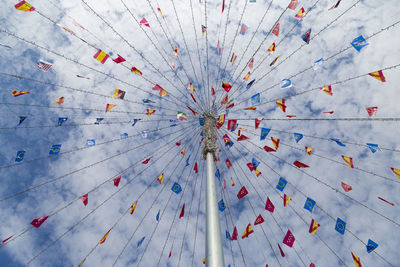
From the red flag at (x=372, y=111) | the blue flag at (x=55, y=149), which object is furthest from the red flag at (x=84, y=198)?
the red flag at (x=372, y=111)

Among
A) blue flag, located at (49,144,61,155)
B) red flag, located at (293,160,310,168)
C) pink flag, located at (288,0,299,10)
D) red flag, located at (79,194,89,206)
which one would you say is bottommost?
red flag, located at (79,194,89,206)

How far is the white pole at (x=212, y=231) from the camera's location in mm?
5824

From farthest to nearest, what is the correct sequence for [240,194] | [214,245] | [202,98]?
[202,98] < [240,194] < [214,245]

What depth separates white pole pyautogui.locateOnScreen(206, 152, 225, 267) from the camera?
19.1 ft

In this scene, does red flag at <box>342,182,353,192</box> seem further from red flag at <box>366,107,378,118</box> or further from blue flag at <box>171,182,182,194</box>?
blue flag at <box>171,182,182,194</box>

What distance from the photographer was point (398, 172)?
29.1ft

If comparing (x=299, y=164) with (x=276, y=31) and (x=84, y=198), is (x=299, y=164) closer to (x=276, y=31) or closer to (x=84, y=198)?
(x=276, y=31)

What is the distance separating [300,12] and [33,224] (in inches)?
585

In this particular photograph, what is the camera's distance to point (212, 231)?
22.3 ft

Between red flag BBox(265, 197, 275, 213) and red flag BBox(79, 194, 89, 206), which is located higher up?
red flag BBox(265, 197, 275, 213)

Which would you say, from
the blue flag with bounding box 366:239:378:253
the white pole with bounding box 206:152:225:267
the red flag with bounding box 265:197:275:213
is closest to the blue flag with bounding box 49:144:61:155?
the white pole with bounding box 206:152:225:267

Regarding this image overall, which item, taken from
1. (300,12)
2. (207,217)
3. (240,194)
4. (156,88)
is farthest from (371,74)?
(156,88)

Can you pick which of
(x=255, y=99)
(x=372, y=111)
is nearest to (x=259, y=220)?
(x=255, y=99)

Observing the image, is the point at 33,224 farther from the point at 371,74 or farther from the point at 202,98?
the point at 371,74
